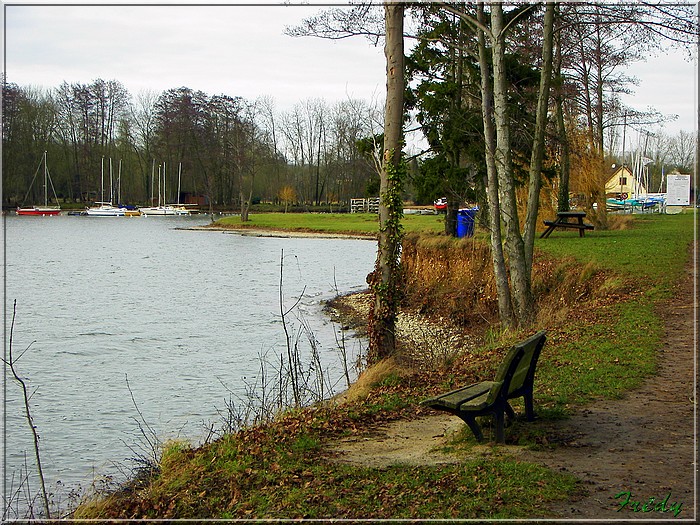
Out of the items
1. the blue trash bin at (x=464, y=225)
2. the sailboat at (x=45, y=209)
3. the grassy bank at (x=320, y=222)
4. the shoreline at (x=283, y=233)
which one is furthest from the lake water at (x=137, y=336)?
the sailboat at (x=45, y=209)

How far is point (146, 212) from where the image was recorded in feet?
332

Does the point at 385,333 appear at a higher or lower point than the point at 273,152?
lower

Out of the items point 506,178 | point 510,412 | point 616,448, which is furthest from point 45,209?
point 616,448

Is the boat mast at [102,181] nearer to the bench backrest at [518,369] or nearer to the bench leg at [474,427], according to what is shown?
the bench backrest at [518,369]

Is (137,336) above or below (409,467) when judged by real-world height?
below

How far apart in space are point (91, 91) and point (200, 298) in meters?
50.7

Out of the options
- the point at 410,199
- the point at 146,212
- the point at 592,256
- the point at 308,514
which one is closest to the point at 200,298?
the point at 592,256

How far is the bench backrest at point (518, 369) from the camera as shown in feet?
22.0

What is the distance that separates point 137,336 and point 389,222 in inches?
416

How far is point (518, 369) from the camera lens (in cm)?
718

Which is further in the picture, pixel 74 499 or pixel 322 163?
pixel 322 163

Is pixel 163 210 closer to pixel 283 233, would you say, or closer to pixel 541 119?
pixel 283 233

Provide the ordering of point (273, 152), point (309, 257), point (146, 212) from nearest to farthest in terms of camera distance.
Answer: point (309, 257) → point (273, 152) → point (146, 212)

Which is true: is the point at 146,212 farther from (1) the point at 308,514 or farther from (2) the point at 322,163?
(1) the point at 308,514
